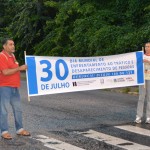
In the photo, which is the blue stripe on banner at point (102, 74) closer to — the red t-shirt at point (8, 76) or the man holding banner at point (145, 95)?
the man holding banner at point (145, 95)

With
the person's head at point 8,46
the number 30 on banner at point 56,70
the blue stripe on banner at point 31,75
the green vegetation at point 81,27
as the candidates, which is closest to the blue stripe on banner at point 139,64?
the number 30 on banner at point 56,70

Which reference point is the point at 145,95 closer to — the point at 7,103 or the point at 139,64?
the point at 139,64

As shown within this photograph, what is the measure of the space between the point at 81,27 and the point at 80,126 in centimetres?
1434

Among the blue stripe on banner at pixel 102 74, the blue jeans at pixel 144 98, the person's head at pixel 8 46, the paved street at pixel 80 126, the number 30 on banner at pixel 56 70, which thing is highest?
the person's head at pixel 8 46

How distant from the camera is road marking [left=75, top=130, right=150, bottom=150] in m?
8.39

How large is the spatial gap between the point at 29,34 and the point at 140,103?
22.3 m

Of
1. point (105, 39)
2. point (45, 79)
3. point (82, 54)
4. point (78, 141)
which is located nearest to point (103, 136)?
point (78, 141)

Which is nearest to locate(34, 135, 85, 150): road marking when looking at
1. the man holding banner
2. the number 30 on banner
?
the number 30 on banner

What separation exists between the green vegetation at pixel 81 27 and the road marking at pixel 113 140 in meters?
10.9

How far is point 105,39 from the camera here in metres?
22.1

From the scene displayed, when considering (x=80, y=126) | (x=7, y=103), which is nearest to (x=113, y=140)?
(x=80, y=126)

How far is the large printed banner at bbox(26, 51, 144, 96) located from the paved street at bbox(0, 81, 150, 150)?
80 centimetres

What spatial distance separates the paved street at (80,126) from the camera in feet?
28.2

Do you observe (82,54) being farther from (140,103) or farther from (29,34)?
(140,103)
